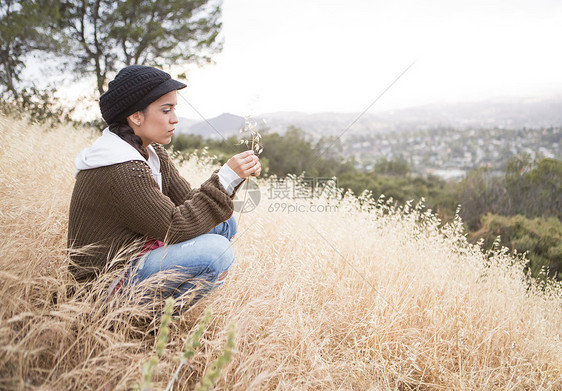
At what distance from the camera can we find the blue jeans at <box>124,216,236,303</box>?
1.56 meters

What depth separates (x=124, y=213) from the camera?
145 centimetres

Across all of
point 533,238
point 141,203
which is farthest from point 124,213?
point 533,238

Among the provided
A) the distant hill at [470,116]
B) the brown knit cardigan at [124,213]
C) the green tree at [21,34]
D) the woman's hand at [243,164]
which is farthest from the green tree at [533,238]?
the distant hill at [470,116]

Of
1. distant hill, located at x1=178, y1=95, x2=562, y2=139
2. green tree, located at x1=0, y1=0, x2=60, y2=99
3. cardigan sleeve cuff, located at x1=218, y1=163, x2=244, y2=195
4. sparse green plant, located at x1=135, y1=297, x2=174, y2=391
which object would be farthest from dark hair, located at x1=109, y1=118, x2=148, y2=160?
distant hill, located at x1=178, y1=95, x2=562, y2=139

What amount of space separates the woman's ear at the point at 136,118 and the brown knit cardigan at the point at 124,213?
243mm

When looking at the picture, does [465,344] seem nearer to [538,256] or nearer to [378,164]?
[538,256]

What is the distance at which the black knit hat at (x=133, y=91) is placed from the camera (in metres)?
1.51

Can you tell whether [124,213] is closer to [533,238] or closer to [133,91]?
[133,91]

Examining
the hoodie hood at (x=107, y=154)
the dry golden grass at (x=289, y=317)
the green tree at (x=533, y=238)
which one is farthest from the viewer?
the green tree at (x=533, y=238)

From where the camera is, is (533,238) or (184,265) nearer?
(184,265)

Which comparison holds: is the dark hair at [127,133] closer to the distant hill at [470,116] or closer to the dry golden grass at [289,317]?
the dry golden grass at [289,317]

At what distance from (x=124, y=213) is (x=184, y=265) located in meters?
0.35

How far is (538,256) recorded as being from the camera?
4.70 m

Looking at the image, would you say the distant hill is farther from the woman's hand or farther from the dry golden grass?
the woman's hand
